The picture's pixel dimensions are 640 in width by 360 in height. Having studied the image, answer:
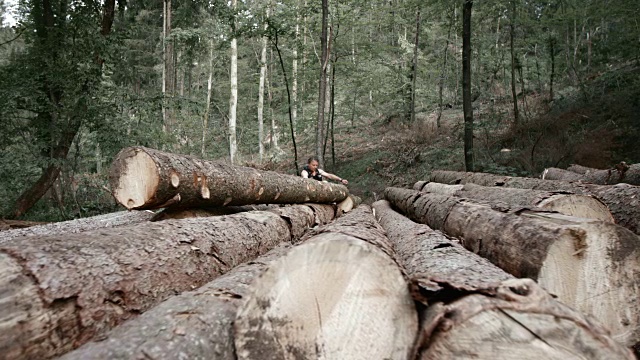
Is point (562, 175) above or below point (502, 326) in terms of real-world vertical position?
above

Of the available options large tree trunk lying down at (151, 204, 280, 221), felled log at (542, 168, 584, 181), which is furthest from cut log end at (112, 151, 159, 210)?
felled log at (542, 168, 584, 181)

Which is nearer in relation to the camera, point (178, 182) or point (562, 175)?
point (178, 182)

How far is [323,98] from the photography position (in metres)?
11.6

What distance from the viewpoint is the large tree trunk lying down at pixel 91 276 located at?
55.1 inches

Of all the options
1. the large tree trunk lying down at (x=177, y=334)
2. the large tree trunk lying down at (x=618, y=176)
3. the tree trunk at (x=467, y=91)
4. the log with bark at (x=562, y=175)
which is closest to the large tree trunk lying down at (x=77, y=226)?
the large tree trunk lying down at (x=177, y=334)

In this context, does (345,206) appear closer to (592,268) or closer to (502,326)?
(592,268)

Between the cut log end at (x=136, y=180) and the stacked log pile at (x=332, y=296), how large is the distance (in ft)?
2.16

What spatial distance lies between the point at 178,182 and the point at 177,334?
1978mm

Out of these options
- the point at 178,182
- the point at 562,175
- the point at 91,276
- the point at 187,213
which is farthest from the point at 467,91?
the point at 91,276

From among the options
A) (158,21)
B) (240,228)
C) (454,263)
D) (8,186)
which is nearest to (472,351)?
(454,263)

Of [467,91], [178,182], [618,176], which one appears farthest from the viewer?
[467,91]

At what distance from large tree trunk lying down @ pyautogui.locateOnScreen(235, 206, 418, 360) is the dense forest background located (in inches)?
301

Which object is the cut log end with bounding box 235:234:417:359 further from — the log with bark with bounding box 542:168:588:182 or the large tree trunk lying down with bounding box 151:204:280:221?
the log with bark with bounding box 542:168:588:182

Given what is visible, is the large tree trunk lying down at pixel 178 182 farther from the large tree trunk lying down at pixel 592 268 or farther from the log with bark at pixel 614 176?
the log with bark at pixel 614 176
